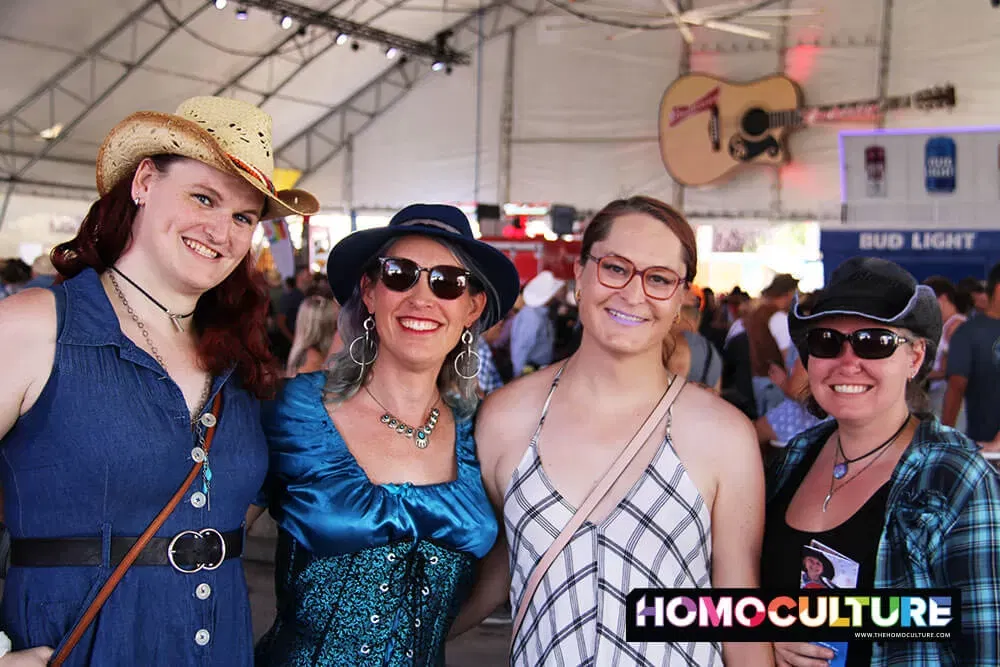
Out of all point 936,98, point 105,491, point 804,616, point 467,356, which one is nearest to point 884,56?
point 936,98

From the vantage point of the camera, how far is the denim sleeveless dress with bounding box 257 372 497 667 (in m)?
2.05

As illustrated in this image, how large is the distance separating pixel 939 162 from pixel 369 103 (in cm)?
1299

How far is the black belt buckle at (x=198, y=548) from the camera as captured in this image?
1.81 metres

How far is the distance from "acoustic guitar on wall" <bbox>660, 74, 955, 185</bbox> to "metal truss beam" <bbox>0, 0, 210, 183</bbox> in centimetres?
829

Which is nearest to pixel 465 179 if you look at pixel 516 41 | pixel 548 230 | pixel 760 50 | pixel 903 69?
pixel 516 41

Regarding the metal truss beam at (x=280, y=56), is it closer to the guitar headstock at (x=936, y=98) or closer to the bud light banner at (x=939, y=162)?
the guitar headstock at (x=936, y=98)

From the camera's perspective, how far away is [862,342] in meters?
1.92

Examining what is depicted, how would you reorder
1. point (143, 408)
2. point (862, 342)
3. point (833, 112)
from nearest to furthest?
point (143, 408)
point (862, 342)
point (833, 112)

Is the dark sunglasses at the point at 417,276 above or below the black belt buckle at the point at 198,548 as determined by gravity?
above

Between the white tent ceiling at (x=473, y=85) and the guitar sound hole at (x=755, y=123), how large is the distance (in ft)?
2.20

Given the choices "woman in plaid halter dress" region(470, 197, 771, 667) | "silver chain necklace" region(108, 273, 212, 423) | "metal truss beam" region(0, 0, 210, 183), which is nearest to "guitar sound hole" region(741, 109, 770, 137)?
"metal truss beam" region(0, 0, 210, 183)

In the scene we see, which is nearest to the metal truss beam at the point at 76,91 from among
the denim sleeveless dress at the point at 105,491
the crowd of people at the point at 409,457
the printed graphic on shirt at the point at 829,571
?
the crowd of people at the point at 409,457

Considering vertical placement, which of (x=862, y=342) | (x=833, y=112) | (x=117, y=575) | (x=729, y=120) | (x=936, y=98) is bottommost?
(x=117, y=575)

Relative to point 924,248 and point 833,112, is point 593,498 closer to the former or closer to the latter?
point 924,248
